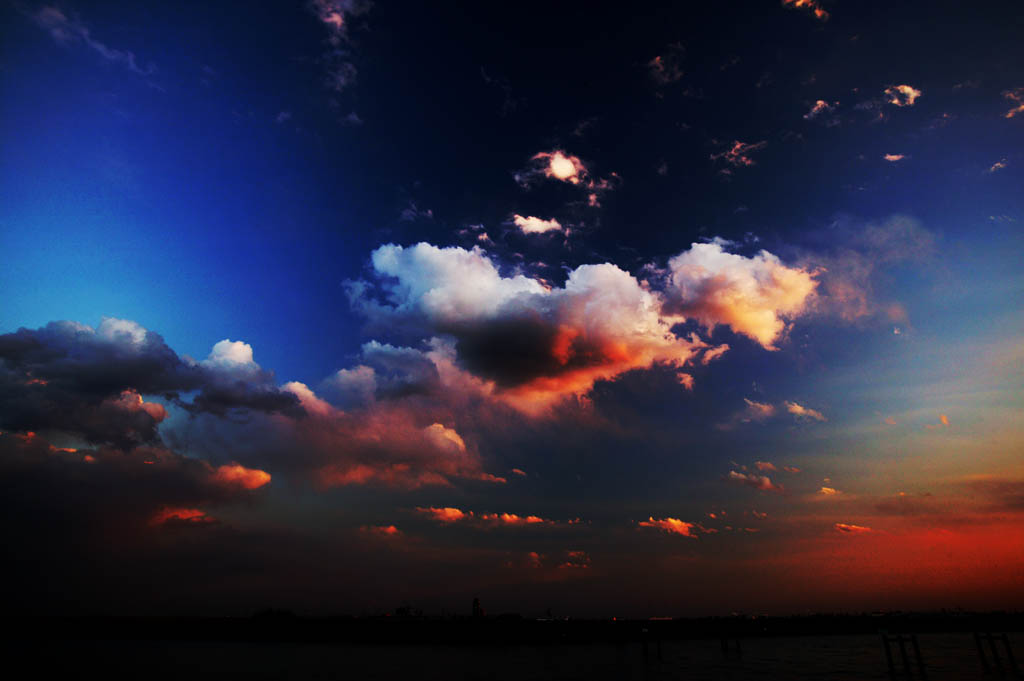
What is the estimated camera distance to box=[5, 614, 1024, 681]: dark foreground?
73625mm

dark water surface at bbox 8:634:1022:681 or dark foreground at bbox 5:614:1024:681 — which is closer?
dark water surface at bbox 8:634:1022:681

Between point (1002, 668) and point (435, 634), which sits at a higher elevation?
point (1002, 668)

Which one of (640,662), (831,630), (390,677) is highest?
(390,677)

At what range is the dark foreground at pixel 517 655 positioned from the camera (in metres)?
73.6

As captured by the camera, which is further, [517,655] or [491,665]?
[517,655]

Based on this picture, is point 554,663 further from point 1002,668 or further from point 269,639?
point 269,639

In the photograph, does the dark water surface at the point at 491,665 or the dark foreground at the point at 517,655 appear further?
the dark foreground at the point at 517,655

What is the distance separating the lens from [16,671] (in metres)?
76.7

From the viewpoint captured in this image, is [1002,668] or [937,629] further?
[937,629]

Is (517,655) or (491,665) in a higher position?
(491,665)

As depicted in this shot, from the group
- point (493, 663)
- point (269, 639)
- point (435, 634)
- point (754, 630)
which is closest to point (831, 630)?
point (754, 630)

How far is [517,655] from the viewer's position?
11019cm

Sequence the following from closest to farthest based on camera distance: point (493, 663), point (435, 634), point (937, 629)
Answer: point (493, 663) < point (435, 634) < point (937, 629)

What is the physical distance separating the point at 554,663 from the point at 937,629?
535 ft
